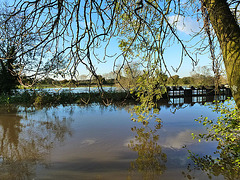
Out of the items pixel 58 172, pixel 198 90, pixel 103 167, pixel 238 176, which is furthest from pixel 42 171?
pixel 198 90

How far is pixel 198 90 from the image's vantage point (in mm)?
16016

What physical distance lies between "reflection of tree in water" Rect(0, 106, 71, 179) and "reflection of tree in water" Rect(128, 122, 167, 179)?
1647 millimetres

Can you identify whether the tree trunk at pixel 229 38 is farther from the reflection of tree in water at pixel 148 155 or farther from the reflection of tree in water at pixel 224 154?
the reflection of tree in water at pixel 148 155

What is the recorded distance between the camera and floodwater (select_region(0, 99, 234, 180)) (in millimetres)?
2941

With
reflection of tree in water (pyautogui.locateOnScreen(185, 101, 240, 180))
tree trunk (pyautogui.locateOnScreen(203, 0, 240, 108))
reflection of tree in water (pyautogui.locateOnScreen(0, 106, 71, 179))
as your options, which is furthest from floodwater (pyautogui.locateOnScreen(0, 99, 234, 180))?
tree trunk (pyautogui.locateOnScreen(203, 0, 240, 108))

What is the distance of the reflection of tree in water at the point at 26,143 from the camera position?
3142mm

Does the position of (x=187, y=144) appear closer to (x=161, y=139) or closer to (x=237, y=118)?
(x=161, y=139)

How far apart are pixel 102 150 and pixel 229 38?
2.98m

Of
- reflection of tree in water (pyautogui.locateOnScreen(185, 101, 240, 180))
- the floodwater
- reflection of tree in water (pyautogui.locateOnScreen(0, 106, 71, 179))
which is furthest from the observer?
reflection of tree in water (pyautogui.locateOnScreen(0, 106, 71, 179))

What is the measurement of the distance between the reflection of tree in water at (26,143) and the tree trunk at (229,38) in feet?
9.80

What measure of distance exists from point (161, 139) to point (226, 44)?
2949 mm

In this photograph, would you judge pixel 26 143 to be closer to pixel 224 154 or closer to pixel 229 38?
pixel 224 154

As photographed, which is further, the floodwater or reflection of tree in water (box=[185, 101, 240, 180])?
the floodwater

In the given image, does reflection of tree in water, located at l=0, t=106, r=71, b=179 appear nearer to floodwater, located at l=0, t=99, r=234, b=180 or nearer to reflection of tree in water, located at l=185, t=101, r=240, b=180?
floodwater, located at l=0, t=99, r=234, b=180
